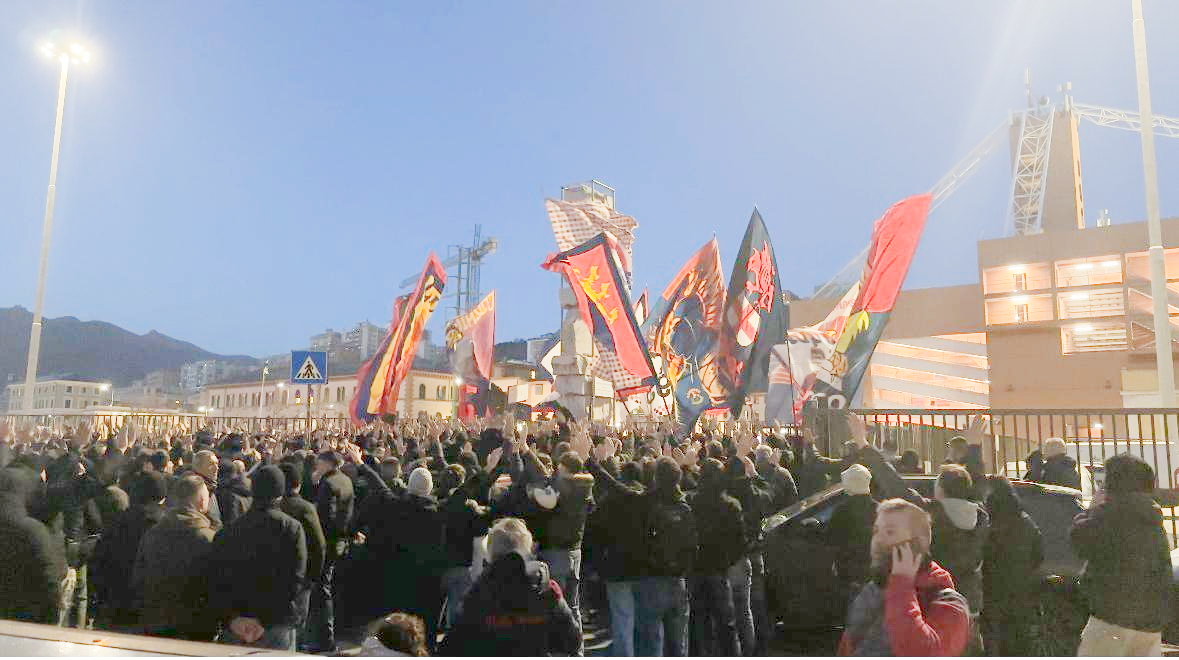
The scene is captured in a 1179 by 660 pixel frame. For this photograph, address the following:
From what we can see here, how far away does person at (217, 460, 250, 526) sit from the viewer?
22.2 feet

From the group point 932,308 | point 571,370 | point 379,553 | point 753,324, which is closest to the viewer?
point 379,553

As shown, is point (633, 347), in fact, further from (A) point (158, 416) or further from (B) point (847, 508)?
(A) point (158, 416)

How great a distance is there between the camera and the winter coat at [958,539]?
4.85 m

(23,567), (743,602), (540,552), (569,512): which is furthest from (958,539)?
(23,567)

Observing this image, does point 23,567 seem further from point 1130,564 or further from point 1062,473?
point 1062,473

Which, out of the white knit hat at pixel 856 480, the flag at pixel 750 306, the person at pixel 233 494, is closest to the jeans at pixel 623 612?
the white knit hat at pixel 856 480

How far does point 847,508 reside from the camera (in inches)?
223

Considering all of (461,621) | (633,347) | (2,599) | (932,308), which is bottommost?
(2,599)

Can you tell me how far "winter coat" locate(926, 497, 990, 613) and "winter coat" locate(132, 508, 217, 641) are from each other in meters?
4.54

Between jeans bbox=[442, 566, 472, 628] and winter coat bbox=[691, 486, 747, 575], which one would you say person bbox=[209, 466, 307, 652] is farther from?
winter coat bbox=[691, 486, 747, 575]

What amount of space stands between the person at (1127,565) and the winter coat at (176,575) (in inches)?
206

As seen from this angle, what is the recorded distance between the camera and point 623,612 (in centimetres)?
606

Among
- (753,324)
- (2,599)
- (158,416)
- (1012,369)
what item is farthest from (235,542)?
(1012,369)

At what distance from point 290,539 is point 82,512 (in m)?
2.89
